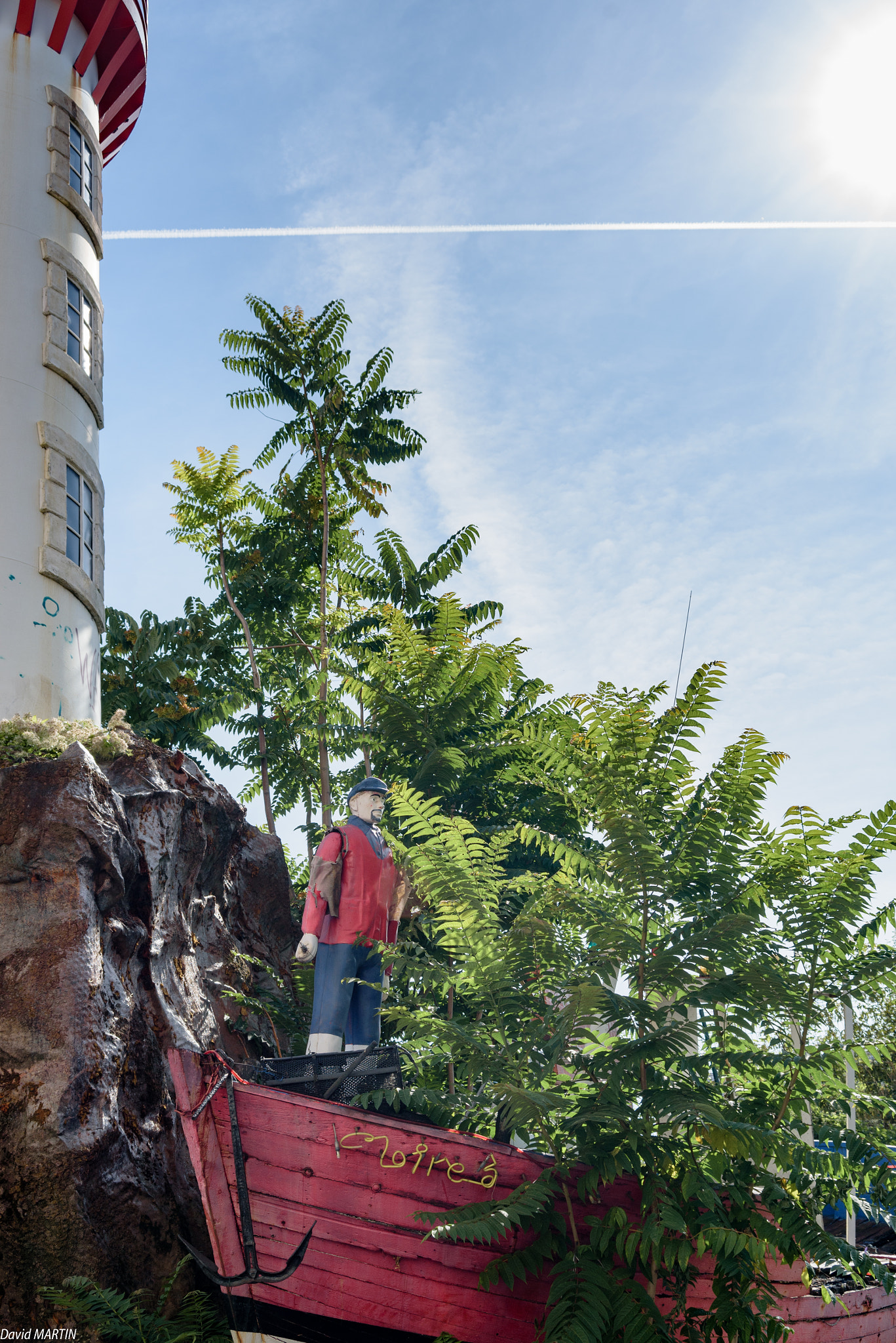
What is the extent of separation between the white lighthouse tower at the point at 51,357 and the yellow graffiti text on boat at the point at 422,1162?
7708mm

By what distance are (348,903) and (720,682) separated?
3.82m

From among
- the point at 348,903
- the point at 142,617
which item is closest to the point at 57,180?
the point at 142,617

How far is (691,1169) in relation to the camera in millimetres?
5242

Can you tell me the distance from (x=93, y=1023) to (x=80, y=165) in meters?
12.7

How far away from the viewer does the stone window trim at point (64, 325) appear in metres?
13.4

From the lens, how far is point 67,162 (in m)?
14.4

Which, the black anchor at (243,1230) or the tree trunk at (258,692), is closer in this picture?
the black anchor at (243,1230)

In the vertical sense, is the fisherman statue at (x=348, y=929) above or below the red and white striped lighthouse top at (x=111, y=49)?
below

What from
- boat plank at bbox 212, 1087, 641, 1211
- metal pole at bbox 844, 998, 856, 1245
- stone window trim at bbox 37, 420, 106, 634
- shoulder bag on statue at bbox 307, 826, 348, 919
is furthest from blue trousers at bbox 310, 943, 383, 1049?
stone window trim at bbox 37, 420, 106, 634

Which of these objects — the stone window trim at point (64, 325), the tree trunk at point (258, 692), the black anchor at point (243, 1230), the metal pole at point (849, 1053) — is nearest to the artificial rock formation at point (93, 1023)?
the black anchor at point (243, 1230)

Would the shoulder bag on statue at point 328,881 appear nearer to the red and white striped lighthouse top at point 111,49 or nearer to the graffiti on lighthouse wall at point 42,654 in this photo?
the graffiti on lighthouse wall at point 42,654

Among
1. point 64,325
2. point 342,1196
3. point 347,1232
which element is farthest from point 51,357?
point 347,1232

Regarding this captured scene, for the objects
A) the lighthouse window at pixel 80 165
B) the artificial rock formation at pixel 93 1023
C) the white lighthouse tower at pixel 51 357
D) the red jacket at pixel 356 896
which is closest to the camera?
the artificial rock formation at pixel 93 1023

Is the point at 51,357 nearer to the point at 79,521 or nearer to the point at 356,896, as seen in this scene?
the point at 79,521
